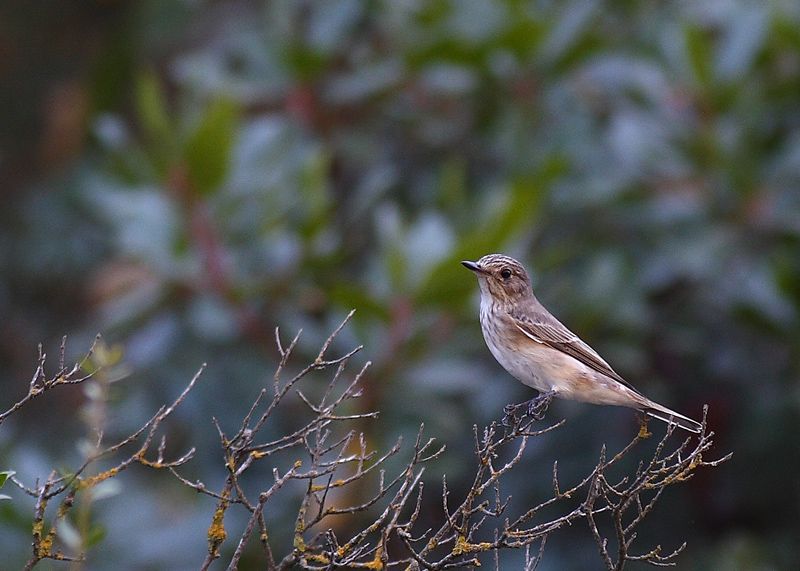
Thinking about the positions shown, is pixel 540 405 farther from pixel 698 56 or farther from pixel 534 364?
pixel 698 56

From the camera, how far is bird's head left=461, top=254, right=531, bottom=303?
491cm

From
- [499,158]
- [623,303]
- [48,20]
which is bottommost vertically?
[623,303]

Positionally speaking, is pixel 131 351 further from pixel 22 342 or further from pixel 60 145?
pixel 60 145

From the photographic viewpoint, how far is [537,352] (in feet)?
15.0

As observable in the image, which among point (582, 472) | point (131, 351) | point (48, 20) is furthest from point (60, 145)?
point (582, 472)

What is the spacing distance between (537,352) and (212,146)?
2.05 meters

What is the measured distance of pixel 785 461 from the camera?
6758 mm

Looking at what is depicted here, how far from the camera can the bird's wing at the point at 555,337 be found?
4.65 meters

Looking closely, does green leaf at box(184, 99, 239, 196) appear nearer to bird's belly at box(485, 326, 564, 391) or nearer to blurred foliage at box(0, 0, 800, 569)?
blurred foliage at box(0, 0, 800, 569)

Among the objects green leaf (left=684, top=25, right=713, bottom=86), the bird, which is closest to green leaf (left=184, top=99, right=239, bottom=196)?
the bird

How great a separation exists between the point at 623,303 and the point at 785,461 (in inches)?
52.6

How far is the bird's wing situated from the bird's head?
12 centimetres

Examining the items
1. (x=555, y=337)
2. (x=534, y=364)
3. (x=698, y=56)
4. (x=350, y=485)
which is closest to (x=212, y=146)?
(x=350, y=485)

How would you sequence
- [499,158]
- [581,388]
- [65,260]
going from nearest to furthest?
[581,388], [499,158], [65,260]
